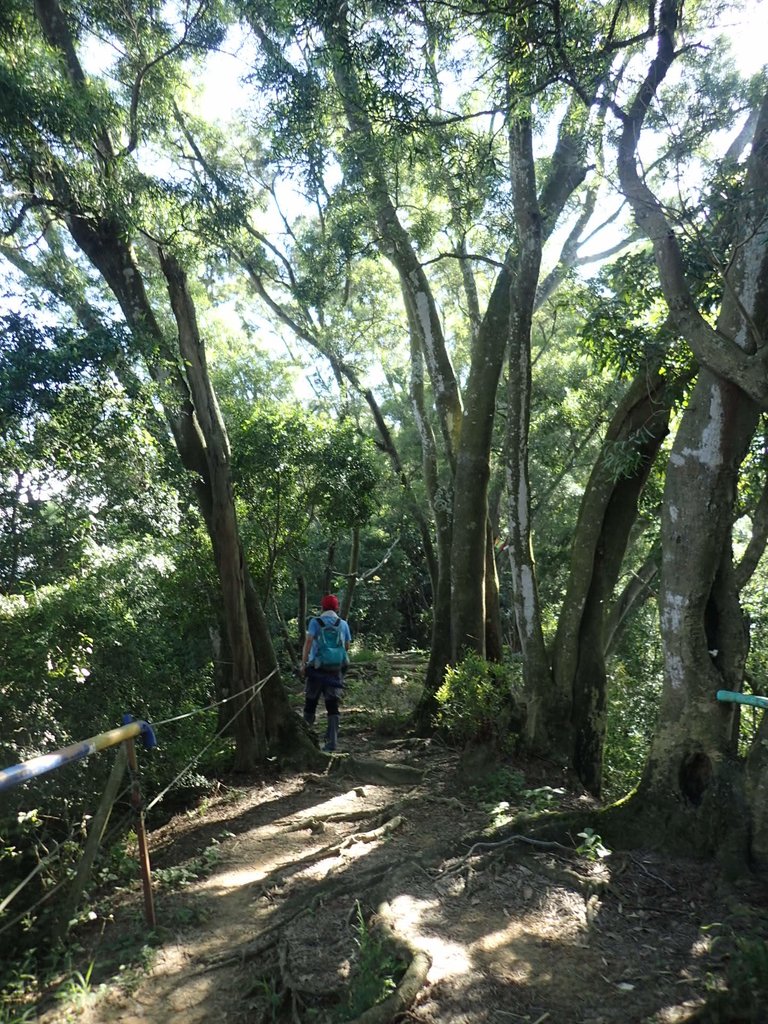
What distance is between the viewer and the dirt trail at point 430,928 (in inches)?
144

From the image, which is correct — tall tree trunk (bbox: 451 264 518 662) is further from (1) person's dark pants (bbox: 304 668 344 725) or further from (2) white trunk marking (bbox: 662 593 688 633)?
(2) white trunk marking (bbox: 662 593 688 633)

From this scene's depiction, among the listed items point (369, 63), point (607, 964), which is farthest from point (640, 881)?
point (369, 63)

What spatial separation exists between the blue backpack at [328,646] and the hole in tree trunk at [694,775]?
4.77 metres

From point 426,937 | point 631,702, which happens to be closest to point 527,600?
point 426,937

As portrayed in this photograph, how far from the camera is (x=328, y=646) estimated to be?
932 cm

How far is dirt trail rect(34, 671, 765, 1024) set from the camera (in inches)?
144

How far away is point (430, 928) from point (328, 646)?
202 inches

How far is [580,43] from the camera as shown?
6578 millimetres

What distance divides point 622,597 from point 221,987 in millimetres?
9595

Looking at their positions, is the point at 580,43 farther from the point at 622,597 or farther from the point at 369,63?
the point at 622,597

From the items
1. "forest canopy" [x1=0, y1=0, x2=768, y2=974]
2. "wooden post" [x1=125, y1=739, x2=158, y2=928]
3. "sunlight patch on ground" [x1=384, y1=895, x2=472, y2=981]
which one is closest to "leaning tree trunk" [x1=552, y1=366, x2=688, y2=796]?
"forest canopy" [x1=0, y1=0, x2=768, y2=974]

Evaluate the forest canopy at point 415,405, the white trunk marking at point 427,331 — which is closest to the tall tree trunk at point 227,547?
the forest canopy at point 415,405

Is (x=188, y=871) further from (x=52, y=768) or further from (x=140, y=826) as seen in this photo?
(x=52, y=768)

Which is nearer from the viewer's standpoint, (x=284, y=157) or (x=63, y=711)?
(x=63, y=711)
